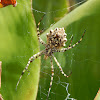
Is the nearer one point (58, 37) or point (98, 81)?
point (98, 81)

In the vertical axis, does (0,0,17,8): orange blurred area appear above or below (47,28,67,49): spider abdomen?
above

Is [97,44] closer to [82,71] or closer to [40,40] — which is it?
[82,71]

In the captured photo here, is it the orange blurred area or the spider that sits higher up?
the orange blurred area

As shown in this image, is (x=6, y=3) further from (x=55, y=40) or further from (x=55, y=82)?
(x=55, y=82)

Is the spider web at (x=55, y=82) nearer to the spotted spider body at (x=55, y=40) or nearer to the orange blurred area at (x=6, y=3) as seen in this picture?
the spotted spider body at (x=55, y=40)

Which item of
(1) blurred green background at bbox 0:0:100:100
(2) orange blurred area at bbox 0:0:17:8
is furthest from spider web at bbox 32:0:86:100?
(2) orange blurred area at bbox 0:0:17:8

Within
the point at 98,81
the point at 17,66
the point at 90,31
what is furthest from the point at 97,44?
the point at 17,66

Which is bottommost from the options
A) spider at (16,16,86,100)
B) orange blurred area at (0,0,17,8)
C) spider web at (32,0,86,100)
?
spider web at (32,0,86,100)

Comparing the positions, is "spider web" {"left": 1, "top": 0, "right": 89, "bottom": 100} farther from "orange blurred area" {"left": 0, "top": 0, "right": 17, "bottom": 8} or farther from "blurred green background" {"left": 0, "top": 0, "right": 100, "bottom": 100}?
"orange blurred area" {"left": 0, "top": 0, "right": 17, "bottom": 8}

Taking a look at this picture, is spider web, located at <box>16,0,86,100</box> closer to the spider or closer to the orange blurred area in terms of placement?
the spider
